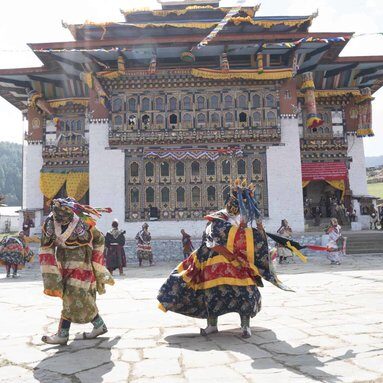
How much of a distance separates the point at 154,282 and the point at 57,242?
529 centimetres

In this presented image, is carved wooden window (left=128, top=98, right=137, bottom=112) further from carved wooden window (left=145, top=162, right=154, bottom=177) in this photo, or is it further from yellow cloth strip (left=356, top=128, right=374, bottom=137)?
yellow cloth strip (left=356, top=128, right=374, bottom=137)

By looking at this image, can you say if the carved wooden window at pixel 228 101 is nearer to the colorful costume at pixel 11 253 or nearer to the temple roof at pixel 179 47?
the temple roof at pixel 179 47

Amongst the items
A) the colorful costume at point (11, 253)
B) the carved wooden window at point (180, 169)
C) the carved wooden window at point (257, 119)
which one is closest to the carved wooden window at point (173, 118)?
the carved wooden window at point (180, 169)

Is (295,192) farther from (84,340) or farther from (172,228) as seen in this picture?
(84,340)

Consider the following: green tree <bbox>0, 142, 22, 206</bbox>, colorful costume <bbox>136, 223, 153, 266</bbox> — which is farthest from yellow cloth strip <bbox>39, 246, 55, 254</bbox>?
green tree <bbox>0, 142, 22, 206</bbox>

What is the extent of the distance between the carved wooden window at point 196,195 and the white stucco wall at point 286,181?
2.98m

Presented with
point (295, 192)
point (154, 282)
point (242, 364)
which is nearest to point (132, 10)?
point (295, 192)

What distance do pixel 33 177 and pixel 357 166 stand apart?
15863mm

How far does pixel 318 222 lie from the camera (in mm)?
18891

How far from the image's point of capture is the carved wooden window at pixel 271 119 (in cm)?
1782

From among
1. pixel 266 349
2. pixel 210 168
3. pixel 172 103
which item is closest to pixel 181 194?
pixel 210 168

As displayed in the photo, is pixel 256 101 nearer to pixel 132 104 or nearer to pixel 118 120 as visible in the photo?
pixel 132 104

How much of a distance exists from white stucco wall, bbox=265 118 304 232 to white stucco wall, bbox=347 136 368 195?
161 inches

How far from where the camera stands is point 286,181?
17.6 m
